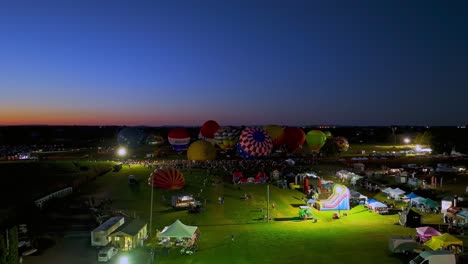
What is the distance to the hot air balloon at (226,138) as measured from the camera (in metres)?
65.4

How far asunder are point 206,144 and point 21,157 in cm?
2963

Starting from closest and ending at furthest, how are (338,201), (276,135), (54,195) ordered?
(338,201) → (54,195) → (276,135)

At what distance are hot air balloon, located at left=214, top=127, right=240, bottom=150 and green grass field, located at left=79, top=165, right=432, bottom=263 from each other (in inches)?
1119

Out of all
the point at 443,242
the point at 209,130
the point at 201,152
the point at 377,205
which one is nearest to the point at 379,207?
the point at 377,205

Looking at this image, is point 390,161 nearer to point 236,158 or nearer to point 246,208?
point 236,158

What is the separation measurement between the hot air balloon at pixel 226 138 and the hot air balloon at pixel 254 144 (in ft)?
21.4

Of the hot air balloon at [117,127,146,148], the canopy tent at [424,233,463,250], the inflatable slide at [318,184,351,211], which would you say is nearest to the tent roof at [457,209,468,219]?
the canopy tent at [424,233,463,250]

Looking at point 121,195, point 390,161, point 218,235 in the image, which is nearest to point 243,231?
point 218,235

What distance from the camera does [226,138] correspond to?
6538cm

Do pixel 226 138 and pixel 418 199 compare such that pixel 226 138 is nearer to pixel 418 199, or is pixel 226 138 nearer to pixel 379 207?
pixel 379 207

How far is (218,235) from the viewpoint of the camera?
2266 cm

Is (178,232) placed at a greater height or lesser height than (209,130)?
lesser

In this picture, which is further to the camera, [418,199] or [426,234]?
[418,199]

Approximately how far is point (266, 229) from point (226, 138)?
41.7 m
